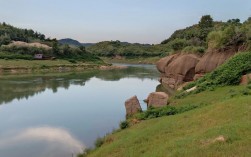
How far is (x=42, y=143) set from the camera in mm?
19062

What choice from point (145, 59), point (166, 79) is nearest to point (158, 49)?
point (145, 59)

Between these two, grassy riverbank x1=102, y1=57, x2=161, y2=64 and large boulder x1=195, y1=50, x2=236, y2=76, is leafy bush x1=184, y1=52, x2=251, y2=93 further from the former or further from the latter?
grassy riverbank x1=102, y1=57, x2=161, y2=64

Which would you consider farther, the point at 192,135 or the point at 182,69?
the point at 182,69

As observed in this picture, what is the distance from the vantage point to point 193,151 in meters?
9.26

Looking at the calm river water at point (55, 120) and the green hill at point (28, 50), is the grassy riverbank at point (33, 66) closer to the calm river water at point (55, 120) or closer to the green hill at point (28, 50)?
the green hill at point (28, 50)

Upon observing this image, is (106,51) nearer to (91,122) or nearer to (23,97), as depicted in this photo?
(23,97)

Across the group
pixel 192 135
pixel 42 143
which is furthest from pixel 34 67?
pixel 192 135

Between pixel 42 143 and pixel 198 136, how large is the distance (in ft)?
36.3

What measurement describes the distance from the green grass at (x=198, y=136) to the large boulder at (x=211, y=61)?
753 inches

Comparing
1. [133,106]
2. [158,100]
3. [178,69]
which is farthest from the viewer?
[178,69]

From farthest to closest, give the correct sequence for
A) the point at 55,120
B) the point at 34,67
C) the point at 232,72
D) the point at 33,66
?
the point at 33,66
the point at 34,67
the point at 55,120
the point at 232,72

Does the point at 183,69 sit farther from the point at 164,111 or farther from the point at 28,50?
the point at 28,50

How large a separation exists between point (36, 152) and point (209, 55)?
23448 millimetres

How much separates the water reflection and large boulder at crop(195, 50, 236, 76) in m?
18.1
